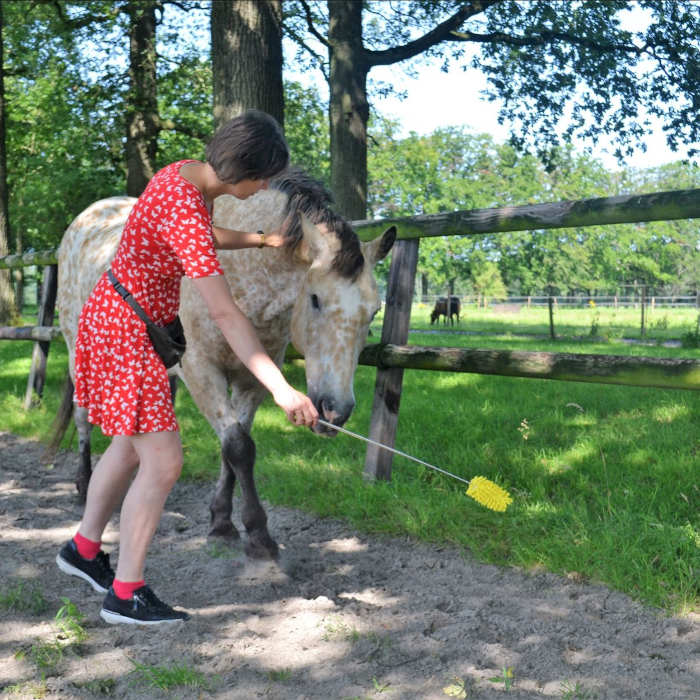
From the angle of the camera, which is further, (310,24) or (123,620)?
(310,24)

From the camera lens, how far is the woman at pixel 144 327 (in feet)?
8.29

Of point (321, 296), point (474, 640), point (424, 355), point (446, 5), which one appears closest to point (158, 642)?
point (474, 640)

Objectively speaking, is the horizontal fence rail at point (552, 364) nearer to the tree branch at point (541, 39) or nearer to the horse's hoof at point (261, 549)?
the horse's hoof at point (261, 549)

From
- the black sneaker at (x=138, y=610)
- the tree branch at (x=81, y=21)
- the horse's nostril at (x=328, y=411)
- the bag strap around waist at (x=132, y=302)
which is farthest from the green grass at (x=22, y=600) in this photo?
the tree branch at (x=81, y=21)

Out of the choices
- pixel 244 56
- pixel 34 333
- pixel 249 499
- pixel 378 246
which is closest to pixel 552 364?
pixel 378 246

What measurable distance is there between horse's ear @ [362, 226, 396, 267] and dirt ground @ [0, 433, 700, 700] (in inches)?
55.0

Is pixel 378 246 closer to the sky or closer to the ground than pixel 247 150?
closer to the ground

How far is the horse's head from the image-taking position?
298cm

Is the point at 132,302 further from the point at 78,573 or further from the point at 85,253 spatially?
the point at 85,253

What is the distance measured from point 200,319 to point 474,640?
191cm

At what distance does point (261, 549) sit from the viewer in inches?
133

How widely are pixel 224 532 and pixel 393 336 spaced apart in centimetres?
159

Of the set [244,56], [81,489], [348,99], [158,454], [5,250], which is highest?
[348,99]

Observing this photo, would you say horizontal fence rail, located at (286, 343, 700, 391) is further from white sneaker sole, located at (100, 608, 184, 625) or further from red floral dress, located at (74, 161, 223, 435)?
white sneaker sole, located at (100, 608, 184, 625)
